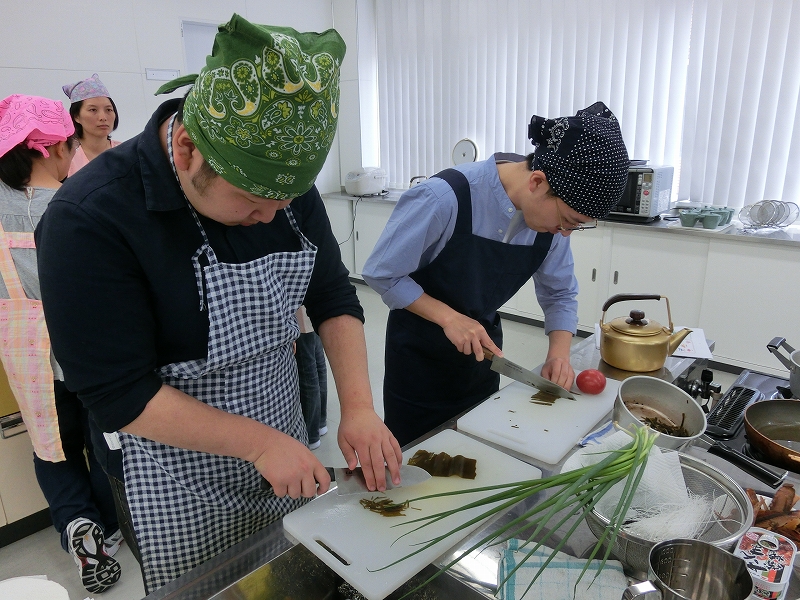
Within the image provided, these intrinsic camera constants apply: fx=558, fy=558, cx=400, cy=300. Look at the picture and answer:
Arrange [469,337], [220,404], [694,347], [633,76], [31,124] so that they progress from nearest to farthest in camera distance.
A: [220,404] < [469,337] < [694,347] < [31,124] < [633,76]

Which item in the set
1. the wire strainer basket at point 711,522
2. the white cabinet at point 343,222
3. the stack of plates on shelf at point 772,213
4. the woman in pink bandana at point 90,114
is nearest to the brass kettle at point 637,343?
the wire strainer basket at point 711,522

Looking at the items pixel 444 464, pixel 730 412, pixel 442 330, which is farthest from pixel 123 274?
pixel 730 412

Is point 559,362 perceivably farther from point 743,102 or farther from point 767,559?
point 743,102

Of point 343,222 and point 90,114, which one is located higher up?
point 90,114

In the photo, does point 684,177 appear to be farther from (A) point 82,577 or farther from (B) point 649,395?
(A) point 82,577

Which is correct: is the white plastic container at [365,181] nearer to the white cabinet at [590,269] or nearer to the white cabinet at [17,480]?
the white cabinet at [590,269]

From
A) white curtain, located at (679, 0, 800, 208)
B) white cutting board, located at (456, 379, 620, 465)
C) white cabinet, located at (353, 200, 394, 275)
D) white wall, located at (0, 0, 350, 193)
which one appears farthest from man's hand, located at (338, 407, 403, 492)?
white cabinet, located at (353, 200, 394, 275)

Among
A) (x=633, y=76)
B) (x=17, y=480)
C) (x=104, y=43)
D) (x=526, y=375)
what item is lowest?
(x=17, y=480)

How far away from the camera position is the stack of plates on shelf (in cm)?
304

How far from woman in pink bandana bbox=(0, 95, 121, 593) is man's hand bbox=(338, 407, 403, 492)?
143 cm

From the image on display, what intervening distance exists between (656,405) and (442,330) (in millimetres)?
577

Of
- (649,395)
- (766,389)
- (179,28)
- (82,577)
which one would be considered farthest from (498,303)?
(179,28)

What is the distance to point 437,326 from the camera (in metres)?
1.55

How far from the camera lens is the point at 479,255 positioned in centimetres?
149
